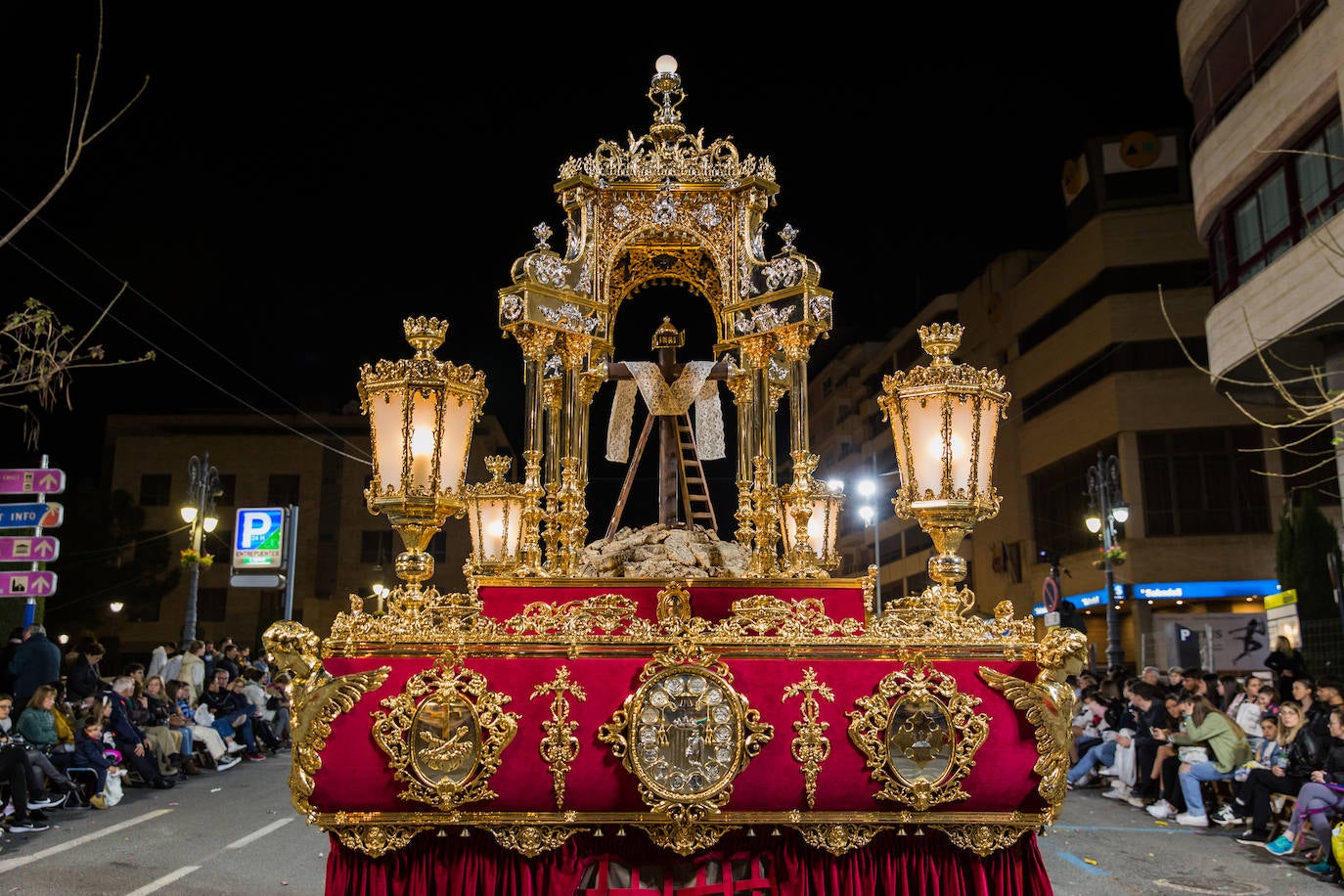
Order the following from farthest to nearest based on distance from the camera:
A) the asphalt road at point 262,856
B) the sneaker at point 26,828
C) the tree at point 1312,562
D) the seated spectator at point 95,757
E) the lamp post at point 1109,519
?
the tree at point 1312,562 → the lamp post at point 1109,519 → the seated spectator at point 95,757 → the sneaker at point 26,828 → the asphalt road at point 262,856

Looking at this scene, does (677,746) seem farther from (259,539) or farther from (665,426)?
(259,539)

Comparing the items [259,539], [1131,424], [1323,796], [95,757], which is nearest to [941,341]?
[1323,796]

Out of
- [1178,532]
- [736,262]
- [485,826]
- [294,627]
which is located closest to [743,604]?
[485,826]

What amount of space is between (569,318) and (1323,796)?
6114mm

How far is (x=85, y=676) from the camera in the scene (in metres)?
11.3

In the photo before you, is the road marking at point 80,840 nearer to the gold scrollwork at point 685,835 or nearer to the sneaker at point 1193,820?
the gold scrollwork at point 685,835

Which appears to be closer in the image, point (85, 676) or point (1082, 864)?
point (1082, 864)

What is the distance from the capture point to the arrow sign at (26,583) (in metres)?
13.9

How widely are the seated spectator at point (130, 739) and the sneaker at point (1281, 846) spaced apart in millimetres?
10417

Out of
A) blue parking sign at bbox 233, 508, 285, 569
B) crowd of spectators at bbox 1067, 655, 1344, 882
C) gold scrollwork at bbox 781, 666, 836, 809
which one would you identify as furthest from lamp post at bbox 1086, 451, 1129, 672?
blue parking sign at bbox 233, 508, 285, 569

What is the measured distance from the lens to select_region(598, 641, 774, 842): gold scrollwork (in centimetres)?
367

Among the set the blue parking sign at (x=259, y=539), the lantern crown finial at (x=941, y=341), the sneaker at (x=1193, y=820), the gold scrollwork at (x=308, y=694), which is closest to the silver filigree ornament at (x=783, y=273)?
the lantern crown finial at (x=941, y=341)

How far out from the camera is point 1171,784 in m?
9.58

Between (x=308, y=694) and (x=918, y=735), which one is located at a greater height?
(x=308, y=694)
